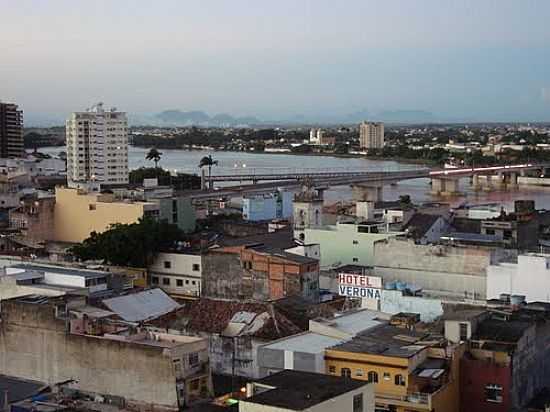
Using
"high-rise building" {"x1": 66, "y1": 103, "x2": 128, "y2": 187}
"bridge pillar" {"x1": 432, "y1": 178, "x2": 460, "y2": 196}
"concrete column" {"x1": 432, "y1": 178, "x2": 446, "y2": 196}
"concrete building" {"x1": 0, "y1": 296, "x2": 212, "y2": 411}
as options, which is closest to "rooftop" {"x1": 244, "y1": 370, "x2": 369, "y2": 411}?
"concrete building" {"x1": 0, "y1": 296, "x2": 212, "y2": 411}

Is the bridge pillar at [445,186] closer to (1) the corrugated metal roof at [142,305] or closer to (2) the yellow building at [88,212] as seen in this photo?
(2) the yellow building at [88,212]

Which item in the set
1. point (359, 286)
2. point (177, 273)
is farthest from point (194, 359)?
point (177, 273)

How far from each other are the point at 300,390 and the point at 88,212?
43.9ft

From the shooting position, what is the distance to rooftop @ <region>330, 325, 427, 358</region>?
7.90 meters

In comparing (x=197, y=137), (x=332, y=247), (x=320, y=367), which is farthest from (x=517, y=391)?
(x=197, y=137)

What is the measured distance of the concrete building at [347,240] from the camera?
14.4 metres

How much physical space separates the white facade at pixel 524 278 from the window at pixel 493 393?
317 cm

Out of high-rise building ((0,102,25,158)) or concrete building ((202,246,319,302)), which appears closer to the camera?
concrete building ((202,246,319,302))

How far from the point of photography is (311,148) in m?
80.2

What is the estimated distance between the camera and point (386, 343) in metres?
8.25

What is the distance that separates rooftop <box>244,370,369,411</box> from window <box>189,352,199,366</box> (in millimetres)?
1870

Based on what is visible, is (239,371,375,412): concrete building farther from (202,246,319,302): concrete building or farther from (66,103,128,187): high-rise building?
(66,103,128,187): high-rise building

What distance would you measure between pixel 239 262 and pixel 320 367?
450 centimetres

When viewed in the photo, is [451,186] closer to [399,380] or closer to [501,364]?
[501,364]
